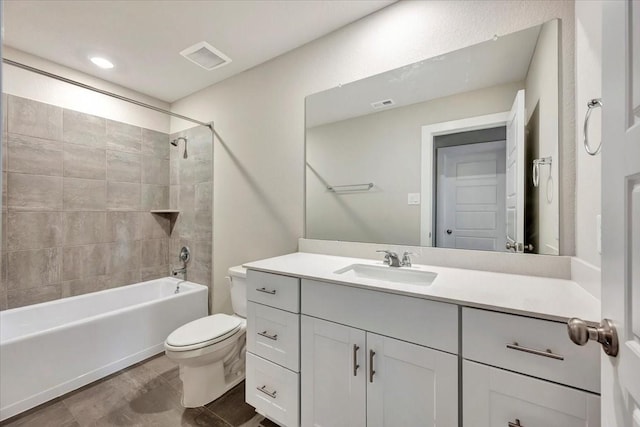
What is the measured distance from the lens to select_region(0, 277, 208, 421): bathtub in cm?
Answer: 172

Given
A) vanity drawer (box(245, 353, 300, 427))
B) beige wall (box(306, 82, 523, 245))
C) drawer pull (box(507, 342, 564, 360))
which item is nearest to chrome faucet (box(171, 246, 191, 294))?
beige wall (box(306, 82, 523, 245))

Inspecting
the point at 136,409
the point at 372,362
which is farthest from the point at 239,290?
the point at 372,362

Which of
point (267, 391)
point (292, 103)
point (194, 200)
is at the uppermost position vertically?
point (292, 103)

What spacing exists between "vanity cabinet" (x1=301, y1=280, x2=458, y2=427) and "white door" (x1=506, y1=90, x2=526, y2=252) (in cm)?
65

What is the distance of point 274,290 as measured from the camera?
1.51 meters

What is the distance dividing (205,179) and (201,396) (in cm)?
183

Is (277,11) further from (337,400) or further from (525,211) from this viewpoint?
(337,400)

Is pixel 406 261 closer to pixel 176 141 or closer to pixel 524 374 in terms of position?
pixel 524 374

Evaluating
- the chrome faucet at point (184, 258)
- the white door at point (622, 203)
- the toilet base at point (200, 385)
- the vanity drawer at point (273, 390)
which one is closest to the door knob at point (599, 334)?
the white door at point (622, 203)

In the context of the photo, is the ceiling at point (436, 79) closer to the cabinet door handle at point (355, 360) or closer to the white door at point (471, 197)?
the white door at point (471, 197)

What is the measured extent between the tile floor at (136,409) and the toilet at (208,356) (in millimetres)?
70

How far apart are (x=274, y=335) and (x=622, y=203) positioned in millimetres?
1434

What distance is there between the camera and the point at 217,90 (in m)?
2.69

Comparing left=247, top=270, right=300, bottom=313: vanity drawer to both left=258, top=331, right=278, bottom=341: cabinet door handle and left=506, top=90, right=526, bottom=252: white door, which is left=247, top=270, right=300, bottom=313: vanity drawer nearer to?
left=258, top=331, right=278, bottom=341: cabinet door handle
